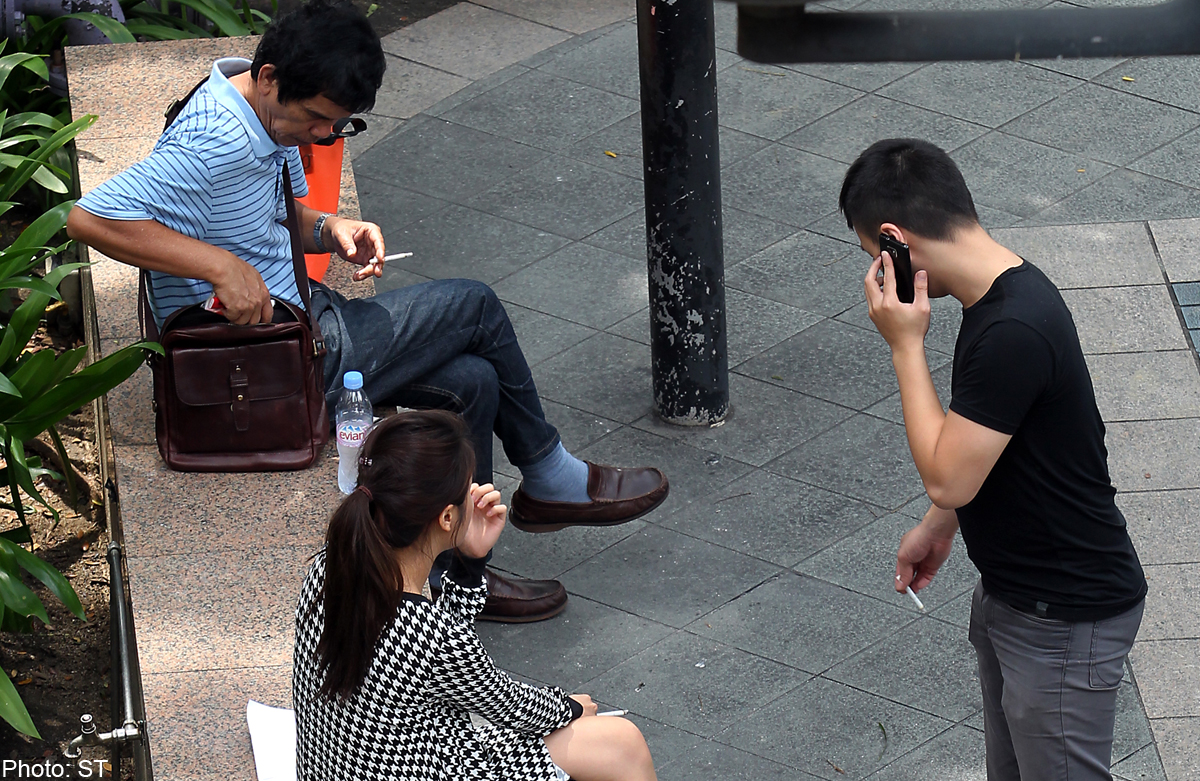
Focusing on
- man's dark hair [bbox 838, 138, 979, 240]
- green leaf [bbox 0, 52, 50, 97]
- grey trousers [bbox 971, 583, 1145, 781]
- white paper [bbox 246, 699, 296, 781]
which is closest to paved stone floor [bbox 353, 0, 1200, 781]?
grey trousers [bbox 971, 583, 1145, 781]

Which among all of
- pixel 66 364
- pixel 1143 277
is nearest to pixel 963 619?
pixel 1143 277

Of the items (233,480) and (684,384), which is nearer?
(233,480)

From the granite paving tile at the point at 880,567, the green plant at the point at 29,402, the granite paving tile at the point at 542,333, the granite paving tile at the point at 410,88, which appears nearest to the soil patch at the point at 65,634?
the green plant at the point at 29,402

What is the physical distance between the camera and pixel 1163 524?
4527mm

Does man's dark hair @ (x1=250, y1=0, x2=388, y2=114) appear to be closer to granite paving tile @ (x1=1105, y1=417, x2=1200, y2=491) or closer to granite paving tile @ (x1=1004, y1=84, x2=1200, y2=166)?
granite paving tile @ (x1=1105, y1=417, x2=1200, y2=491)

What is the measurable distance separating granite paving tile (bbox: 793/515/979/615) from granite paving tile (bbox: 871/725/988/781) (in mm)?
528

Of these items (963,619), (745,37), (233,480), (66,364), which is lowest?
(963,619)

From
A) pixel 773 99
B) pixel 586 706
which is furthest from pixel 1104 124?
pixel 586 706

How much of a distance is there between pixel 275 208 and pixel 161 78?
92.5 inches

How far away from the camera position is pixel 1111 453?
487cm

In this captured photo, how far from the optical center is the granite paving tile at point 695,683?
3941 mm

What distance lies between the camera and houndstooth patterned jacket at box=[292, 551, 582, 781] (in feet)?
8.50

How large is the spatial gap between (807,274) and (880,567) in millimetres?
1765

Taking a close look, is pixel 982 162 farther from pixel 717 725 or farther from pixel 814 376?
pixel 717 725
